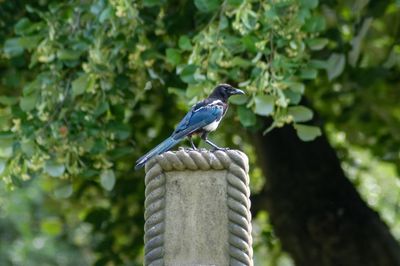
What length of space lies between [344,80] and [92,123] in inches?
104

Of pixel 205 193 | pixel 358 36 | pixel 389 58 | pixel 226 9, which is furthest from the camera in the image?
pixel 389 58

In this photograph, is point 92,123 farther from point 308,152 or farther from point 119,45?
point 308,152

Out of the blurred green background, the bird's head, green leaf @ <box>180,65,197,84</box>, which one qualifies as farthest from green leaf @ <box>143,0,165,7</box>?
the bird's head

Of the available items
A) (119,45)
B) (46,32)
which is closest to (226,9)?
(119,45)

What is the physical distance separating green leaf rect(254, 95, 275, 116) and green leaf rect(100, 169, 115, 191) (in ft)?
4.31

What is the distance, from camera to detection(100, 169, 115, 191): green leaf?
6.77m

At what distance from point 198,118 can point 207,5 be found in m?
1.82

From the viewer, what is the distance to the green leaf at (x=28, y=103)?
6489mm

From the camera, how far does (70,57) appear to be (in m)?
6.56

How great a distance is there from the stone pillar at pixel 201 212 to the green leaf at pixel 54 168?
8.26ft

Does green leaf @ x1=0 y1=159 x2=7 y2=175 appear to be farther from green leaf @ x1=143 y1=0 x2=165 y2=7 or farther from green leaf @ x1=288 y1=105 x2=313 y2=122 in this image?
green leaf @ x1=288 y1=105 x2=313 y2=122

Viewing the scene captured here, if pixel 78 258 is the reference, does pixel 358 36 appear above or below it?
above

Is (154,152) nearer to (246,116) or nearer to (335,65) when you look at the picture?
(246,116)

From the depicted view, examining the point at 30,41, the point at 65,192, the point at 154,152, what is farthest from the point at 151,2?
the point at 154,152
